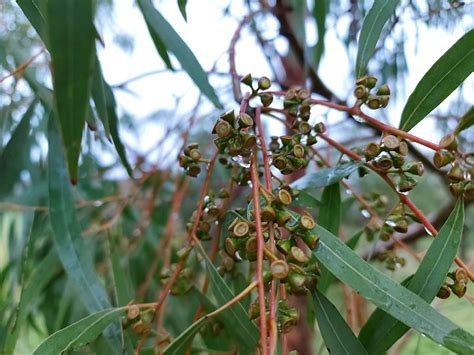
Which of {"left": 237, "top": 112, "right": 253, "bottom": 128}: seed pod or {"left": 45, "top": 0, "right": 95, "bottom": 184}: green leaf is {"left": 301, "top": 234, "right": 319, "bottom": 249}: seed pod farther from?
{"left": 45, "top": 0, "right": 95, "bottom": 184}: green leaf

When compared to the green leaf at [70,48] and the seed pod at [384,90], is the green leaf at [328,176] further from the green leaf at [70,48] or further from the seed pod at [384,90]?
the green leaf at [70,48]

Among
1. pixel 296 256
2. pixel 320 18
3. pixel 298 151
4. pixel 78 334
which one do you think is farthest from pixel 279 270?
pixel 320 18

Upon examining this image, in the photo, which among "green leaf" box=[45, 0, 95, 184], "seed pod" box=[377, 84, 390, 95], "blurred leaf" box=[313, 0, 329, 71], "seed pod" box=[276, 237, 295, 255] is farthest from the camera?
"blurred leaf" box=[313, 0, 329, 71]

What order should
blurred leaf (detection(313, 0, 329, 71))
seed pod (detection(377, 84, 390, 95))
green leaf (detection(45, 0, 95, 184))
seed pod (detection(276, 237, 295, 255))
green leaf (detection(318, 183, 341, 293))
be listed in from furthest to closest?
blurred leaf (detection(313, 0, 329, 71)) → green leaf (detection(318, 183, 341, 293)) → seed pod (detection(377, 84, 390, 95)) → seed pod (detection(276, 237, 295, 255)) → green leaf (detection(45, 0, 95, 184))

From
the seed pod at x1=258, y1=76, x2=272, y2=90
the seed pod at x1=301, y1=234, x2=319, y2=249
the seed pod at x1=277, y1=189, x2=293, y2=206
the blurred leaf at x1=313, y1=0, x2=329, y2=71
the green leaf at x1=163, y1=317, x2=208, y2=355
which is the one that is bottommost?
the green leaf at x1=163, y1=317, x2=208, y2=355

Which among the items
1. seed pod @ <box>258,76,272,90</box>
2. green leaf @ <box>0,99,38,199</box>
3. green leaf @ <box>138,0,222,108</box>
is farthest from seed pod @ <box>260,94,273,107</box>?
green leaf @ <box>0,99,38,199</box>

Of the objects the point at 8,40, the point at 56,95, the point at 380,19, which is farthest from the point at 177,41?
the point at 8,40

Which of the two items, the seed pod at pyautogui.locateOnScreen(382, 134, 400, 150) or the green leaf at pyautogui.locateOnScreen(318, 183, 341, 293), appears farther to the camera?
the green leaf at pyautogui.locateOnScreen(318, 183, 341, 293)
